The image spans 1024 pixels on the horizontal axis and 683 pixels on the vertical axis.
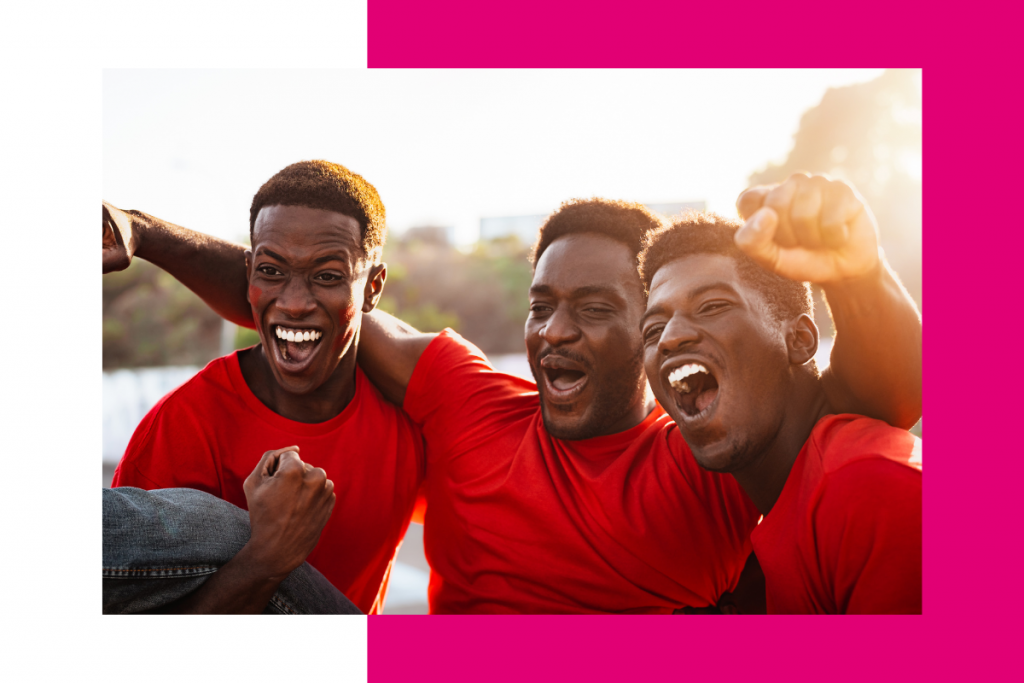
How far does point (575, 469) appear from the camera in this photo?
110 inches

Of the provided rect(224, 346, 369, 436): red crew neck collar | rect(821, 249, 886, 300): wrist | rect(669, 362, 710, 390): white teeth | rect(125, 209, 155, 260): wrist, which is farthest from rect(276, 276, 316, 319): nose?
rect(821, 249, 886, 300): wrist

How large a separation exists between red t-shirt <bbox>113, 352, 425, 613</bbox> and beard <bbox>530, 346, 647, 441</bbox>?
2.12 feet

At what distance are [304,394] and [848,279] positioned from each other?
2.02 meters

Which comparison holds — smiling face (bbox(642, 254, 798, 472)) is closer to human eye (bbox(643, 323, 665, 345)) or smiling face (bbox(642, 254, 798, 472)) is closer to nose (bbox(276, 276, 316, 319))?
human eye (bbox(643, 323, 665, 345))

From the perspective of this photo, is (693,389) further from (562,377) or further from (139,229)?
(139,229)

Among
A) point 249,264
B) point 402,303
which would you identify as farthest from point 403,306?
point 249,264

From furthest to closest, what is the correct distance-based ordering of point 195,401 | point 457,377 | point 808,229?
point 457,377
point 195,401
point 808,229

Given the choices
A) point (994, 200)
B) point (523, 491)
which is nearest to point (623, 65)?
point (994, 200)

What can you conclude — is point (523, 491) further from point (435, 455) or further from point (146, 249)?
point (146, 249)

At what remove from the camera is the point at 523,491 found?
9.11 feet

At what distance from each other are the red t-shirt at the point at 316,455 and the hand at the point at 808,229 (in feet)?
5.51

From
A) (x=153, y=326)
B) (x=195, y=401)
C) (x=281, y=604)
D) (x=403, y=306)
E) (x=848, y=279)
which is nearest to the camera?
(x=848, y=279)

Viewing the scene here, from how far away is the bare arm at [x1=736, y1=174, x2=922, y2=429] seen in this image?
1970 millimetres

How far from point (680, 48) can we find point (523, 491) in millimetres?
1700
